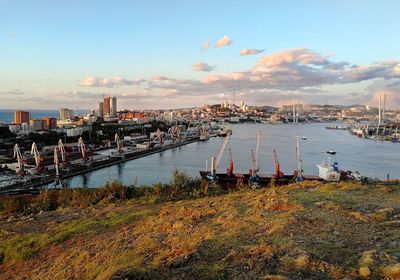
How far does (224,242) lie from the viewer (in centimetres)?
225

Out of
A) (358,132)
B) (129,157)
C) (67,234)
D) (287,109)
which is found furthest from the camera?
(287,109)

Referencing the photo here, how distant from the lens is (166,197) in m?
5.45

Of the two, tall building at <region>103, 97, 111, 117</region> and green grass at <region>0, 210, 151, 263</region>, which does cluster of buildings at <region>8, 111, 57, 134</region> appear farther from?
green grass at <region>0, 210, 151, 263</region>

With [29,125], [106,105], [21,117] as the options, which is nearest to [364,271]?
[29,125]

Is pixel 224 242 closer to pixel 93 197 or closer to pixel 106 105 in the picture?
pixel 93 197

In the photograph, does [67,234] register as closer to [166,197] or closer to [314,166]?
[166,197]

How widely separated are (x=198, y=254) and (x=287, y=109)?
121 metres

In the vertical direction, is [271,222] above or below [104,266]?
above

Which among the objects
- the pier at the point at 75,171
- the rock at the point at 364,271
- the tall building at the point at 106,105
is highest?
the tall building at the point at 106,105

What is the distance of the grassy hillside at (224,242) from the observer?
174cm

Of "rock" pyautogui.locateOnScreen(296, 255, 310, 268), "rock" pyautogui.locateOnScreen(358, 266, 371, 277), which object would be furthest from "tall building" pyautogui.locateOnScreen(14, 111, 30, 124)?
"rock" pyautogui.locateOnScreen(358, 266, 371, 277)

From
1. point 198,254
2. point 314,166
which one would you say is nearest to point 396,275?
point 198,254

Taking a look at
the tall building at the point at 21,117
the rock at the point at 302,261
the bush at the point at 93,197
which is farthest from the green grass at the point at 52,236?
the tall building at the point at 21,117

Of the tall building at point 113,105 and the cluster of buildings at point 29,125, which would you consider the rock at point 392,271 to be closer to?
the cluster of buildings at point 29,125
